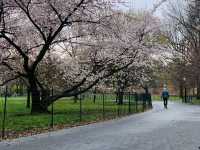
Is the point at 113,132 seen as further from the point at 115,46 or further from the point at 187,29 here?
the point at 187,29

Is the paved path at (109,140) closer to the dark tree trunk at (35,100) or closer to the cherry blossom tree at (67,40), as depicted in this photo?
the cherry blossom tree at (67,40)

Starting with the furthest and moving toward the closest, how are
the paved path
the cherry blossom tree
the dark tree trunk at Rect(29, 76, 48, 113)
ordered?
the dark tree trunk at Rect(29, 76, 48, 113), the cherry blossom tree, the paved path

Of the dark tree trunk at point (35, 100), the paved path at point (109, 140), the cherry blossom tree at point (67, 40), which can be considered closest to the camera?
the paved path at point (109, 140)

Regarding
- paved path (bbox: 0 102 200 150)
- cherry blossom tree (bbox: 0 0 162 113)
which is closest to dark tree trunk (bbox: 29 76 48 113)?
cherry blossom tree (bbox: 0 0 162 113)

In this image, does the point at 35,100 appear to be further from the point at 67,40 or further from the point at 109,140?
the point at 109,140

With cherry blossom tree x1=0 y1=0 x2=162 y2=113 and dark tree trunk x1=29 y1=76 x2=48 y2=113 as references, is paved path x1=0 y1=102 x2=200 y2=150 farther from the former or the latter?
dark tree trunk x1=29 y1=76 x2=48 y2=113

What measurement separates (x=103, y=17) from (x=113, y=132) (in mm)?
8914

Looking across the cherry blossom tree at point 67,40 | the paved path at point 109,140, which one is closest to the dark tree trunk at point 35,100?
the cherry blossom tree at point 67,40

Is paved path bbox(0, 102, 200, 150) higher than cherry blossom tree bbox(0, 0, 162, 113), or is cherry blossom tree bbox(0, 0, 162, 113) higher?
cherry blossom tree bbox(0, 0, 162, 113)

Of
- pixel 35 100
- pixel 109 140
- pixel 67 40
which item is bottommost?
pixel 109 140

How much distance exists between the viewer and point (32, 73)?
2755cm

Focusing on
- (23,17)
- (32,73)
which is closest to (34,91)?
(32,73)

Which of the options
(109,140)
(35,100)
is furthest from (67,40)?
(109,140)

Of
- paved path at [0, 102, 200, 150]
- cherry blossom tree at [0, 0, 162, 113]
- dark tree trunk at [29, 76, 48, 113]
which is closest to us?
paved path at [0, 102, 200, 150]
